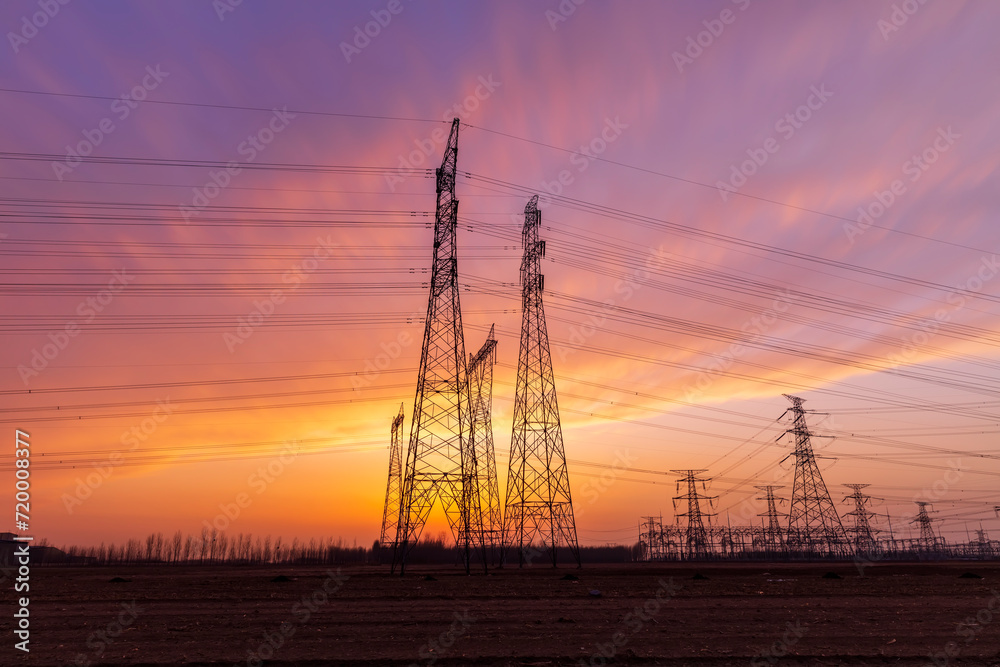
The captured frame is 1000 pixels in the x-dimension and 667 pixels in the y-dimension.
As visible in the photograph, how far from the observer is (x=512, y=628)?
60.6 feet

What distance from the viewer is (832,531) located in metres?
105

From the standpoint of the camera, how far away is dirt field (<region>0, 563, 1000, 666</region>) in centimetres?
1494

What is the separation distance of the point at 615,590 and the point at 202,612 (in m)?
20.0

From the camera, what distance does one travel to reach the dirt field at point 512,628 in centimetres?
1494

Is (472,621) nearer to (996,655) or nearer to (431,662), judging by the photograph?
(431,662)

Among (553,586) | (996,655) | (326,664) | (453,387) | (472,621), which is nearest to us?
(326,664)

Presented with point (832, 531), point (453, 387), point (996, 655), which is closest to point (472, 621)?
point (996, 655)

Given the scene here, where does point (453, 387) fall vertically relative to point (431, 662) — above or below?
above

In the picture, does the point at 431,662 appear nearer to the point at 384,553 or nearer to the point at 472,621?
the point at 472,621

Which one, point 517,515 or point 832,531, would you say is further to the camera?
point 832,531

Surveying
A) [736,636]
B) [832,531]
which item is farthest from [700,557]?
[736,636]

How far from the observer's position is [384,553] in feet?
473

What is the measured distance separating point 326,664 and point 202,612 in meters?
11.2

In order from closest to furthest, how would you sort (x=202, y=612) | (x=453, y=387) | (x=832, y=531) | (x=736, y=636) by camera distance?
(x=736, y=636) → (x=202, y=612) → (x=453, y=387) → (x=832, y=531)
